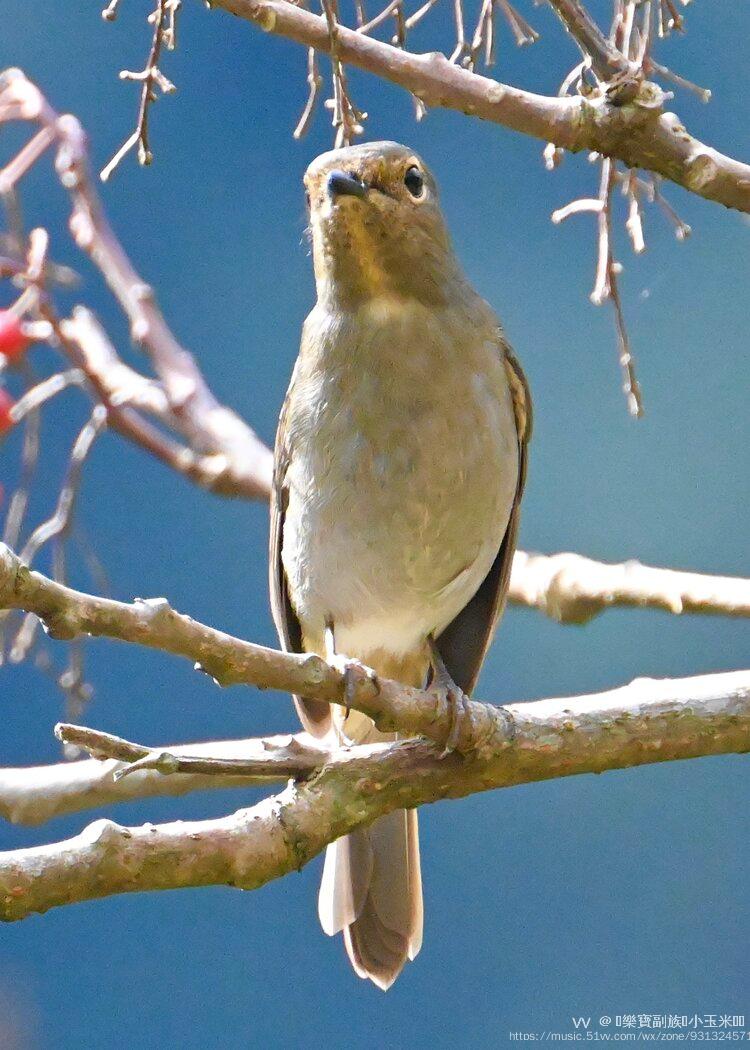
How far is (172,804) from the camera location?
3629mm

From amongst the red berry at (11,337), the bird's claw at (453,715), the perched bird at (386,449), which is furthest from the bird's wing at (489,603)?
the red berry at (11,337)

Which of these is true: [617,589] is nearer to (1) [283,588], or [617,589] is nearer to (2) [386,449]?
(2) [386,449]

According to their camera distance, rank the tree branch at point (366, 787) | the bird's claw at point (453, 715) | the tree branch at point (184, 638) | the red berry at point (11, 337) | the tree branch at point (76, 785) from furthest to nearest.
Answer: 1. the red berry at point (11, 337)
2. the tree branch at point (76, 785)
3. the bird's claw at point (453, 715)
4. the tree branch at point (366, 787)
5. the tree branch at point (184, 638)

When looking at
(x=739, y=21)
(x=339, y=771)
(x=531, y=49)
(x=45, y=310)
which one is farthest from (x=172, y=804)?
(x=739, y=21)

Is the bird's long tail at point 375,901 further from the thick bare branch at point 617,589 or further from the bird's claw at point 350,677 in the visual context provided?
the bird's claw at point 350,677

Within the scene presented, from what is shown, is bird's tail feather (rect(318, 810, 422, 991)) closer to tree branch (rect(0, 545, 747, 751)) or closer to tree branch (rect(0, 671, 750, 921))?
tree branch (rect(0, 671, 750, 921))

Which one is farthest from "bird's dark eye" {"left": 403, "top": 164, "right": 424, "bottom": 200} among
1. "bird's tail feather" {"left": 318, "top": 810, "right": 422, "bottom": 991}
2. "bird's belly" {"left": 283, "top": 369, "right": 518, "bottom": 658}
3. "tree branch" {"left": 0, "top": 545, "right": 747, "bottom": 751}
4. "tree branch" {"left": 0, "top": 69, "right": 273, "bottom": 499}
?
"bird's tail feather" {"left": 318, "top": 810, "right": 422, "bottom": 991}

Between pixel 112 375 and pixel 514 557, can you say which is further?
pixel 112 375

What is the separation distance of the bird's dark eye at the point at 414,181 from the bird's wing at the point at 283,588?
0.48 m

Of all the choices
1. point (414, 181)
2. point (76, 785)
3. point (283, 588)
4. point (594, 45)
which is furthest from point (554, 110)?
point (76, 785)

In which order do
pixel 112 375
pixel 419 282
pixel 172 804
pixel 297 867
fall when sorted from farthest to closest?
pixel 172 804
pixel 112 375
pixel 419 282
pixel 297 867

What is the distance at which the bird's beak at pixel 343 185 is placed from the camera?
2.23 m

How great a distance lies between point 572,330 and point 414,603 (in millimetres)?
1251

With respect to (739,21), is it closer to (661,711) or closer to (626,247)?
(626,247)
